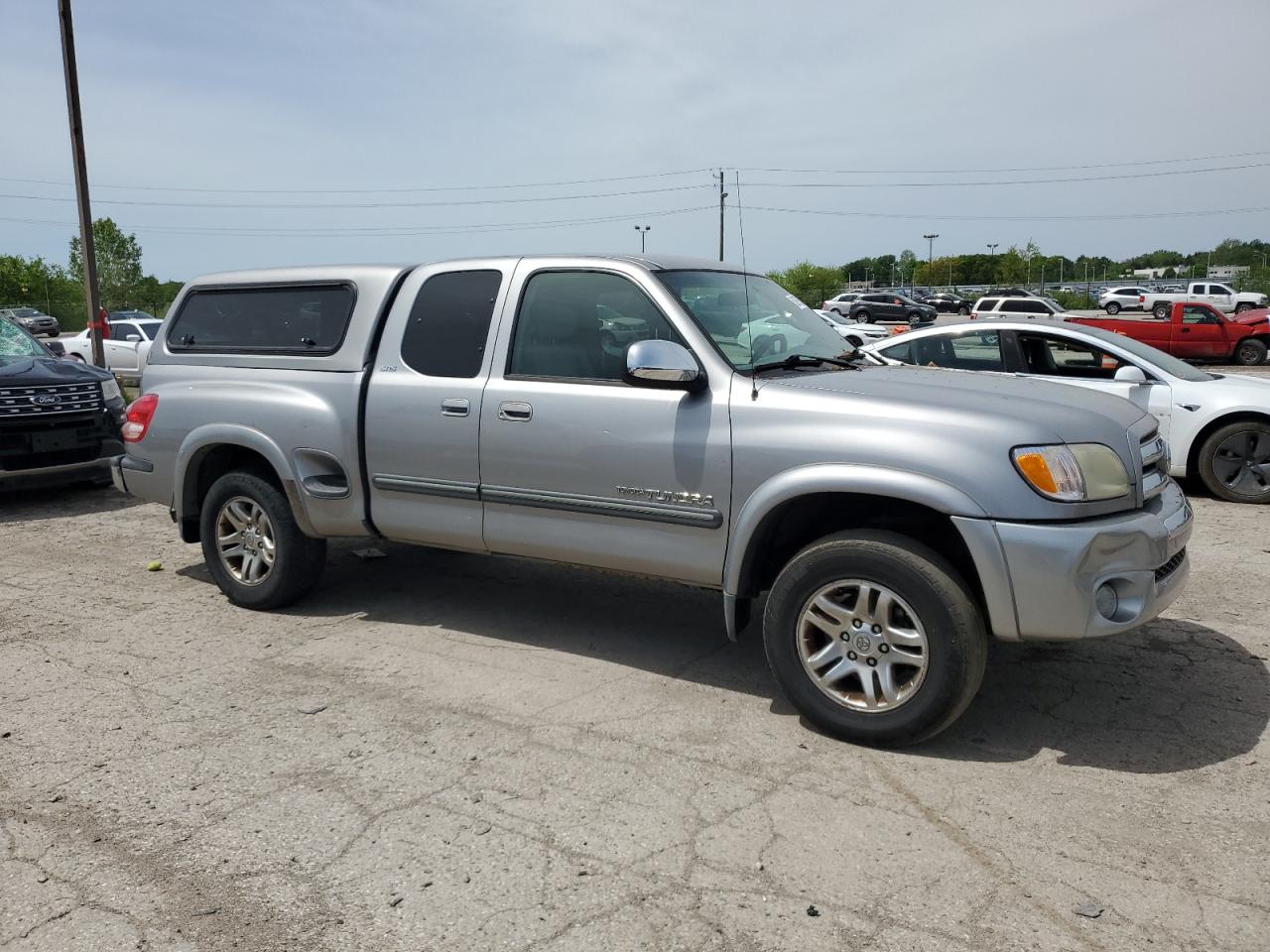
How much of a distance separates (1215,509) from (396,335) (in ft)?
21.9

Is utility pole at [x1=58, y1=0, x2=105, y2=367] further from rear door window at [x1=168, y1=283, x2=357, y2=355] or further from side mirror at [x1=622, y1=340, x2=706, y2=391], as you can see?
side mirror at [x1=622, y1=340, x2=706, y2=391]

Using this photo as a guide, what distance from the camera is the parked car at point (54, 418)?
866 centimetres

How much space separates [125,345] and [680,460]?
70.3 feet

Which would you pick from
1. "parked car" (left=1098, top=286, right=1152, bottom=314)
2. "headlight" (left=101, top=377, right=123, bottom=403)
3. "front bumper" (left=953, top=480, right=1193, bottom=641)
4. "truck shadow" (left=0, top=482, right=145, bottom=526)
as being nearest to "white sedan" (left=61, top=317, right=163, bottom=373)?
"truck shadow" (left=0, top=482, right=145, bottom=526)

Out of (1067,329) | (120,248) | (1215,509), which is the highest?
(120,248)

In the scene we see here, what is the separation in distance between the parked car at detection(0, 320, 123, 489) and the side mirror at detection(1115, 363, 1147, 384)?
27.7 feet

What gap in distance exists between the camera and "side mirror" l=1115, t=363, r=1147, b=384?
27.5ft

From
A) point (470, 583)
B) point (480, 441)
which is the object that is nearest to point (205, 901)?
point (480, 441)

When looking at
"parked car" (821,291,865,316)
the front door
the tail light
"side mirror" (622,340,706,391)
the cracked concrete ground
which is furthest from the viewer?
"parked car" (821,291,865,316)

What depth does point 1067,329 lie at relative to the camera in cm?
889

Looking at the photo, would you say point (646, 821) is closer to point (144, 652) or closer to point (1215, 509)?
point (144, 652)

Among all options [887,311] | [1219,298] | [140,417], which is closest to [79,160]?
[140,417]

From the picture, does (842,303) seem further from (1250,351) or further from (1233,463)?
(1233,463)

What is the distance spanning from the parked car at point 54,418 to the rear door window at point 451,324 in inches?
205
